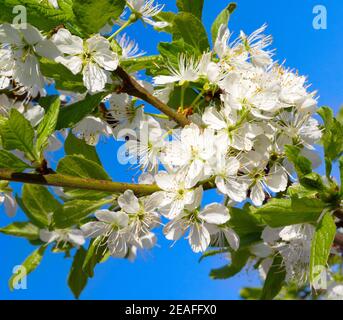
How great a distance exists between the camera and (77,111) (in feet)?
4.15

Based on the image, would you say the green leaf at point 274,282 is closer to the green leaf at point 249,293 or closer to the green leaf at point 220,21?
the green leaf at point 220,21

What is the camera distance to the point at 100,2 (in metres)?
1.14

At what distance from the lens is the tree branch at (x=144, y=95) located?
4.08 feet

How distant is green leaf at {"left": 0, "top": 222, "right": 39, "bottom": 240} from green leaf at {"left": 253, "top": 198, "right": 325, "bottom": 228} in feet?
3.38

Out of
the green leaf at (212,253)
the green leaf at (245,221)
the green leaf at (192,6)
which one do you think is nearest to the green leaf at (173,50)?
the green leaf at (192,6)

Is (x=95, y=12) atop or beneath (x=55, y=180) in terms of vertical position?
atop

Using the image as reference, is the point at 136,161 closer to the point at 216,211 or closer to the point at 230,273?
the point at 216,211

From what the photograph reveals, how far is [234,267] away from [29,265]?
0.67m

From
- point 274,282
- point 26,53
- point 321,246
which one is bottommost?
point 321,246

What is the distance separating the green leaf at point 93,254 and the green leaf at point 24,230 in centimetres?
55

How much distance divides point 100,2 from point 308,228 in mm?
712

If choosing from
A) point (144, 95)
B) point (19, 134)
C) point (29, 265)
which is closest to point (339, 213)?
point (144, 95)

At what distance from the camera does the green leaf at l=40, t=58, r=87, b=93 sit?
49.2 inches

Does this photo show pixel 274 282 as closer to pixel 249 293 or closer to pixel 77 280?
pixel 77 280
